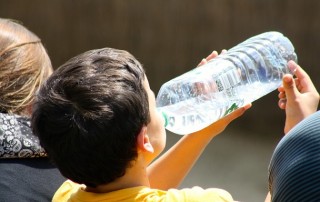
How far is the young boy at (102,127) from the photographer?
1.07 m

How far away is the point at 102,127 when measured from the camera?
1061 millimetres

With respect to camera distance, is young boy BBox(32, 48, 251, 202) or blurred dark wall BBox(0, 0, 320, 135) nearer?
young boy BBox(32, 48, 251, 202)

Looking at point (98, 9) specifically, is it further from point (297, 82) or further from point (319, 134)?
point (319, 134)

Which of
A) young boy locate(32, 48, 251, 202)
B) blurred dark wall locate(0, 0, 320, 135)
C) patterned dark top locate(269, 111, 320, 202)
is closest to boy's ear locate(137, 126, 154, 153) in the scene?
young boy locate(32, 48, 251, 202)

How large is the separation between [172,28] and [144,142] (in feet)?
10.5

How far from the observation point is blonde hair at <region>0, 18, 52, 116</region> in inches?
54.4

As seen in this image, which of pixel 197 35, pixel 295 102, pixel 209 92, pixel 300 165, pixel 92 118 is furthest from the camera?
pixel 197 35

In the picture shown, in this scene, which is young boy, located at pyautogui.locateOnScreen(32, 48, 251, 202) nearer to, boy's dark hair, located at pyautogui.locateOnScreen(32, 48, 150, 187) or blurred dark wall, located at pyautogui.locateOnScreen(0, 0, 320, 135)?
boy's dark hair, located at pyautogui.locateOnScreen(32, 48, 150, 187)

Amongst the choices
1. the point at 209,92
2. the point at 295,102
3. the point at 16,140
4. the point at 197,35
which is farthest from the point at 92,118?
the point at 197,35

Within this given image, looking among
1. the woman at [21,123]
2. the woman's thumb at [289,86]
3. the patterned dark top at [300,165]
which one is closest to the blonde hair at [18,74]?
the woman at [21,123]

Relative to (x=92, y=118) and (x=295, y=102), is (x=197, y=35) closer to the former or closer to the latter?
(x=295, y=102)

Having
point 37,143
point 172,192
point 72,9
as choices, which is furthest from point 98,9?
→ point 172,192

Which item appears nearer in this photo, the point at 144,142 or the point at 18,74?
the point at 144,142

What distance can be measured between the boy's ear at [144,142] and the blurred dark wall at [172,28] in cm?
264
